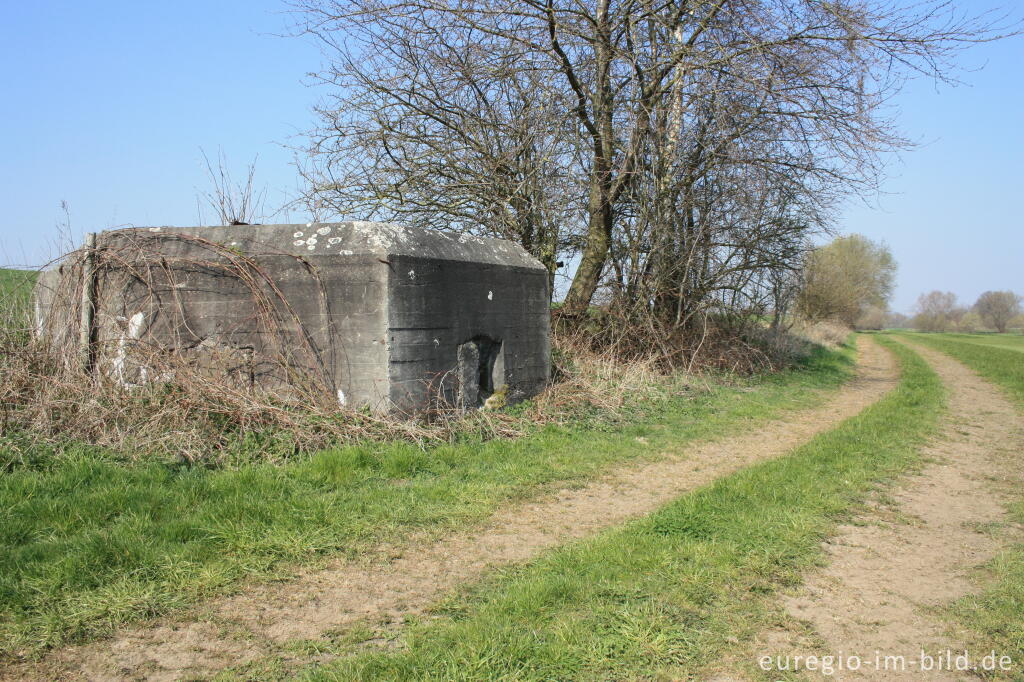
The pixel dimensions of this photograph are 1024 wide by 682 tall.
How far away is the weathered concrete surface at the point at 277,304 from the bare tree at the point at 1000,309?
84.2 metres

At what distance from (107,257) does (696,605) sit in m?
5.66

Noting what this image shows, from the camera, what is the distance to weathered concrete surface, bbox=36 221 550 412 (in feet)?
20.0

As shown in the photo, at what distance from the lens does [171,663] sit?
2709 millimetres

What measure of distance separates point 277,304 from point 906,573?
5.02 metres

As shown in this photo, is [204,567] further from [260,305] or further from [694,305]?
[694,305]

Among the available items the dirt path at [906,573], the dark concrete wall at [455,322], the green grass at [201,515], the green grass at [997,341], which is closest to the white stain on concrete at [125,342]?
the green grass at [201,515]

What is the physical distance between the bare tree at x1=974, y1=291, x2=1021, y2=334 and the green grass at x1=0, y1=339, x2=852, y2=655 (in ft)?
278

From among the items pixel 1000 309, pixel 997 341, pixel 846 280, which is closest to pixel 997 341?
pixel 997 341

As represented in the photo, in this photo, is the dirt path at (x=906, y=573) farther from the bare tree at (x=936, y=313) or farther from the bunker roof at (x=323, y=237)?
the bare tree at (x=936, y=313)

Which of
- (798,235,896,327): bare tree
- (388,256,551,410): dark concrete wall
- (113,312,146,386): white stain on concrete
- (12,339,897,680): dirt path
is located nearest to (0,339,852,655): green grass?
(12,339,897,680): dirt path

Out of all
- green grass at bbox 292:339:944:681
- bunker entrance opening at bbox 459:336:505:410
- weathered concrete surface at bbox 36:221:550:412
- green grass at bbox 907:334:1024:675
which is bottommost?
green grass at bbox 907:334:1024:675

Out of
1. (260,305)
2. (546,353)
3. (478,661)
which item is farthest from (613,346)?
(478,661)

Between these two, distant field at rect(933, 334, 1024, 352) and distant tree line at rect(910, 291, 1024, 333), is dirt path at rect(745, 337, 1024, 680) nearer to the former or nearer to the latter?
distant field at rect(933, 334, 1024, 352)

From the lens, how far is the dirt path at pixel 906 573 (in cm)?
288
